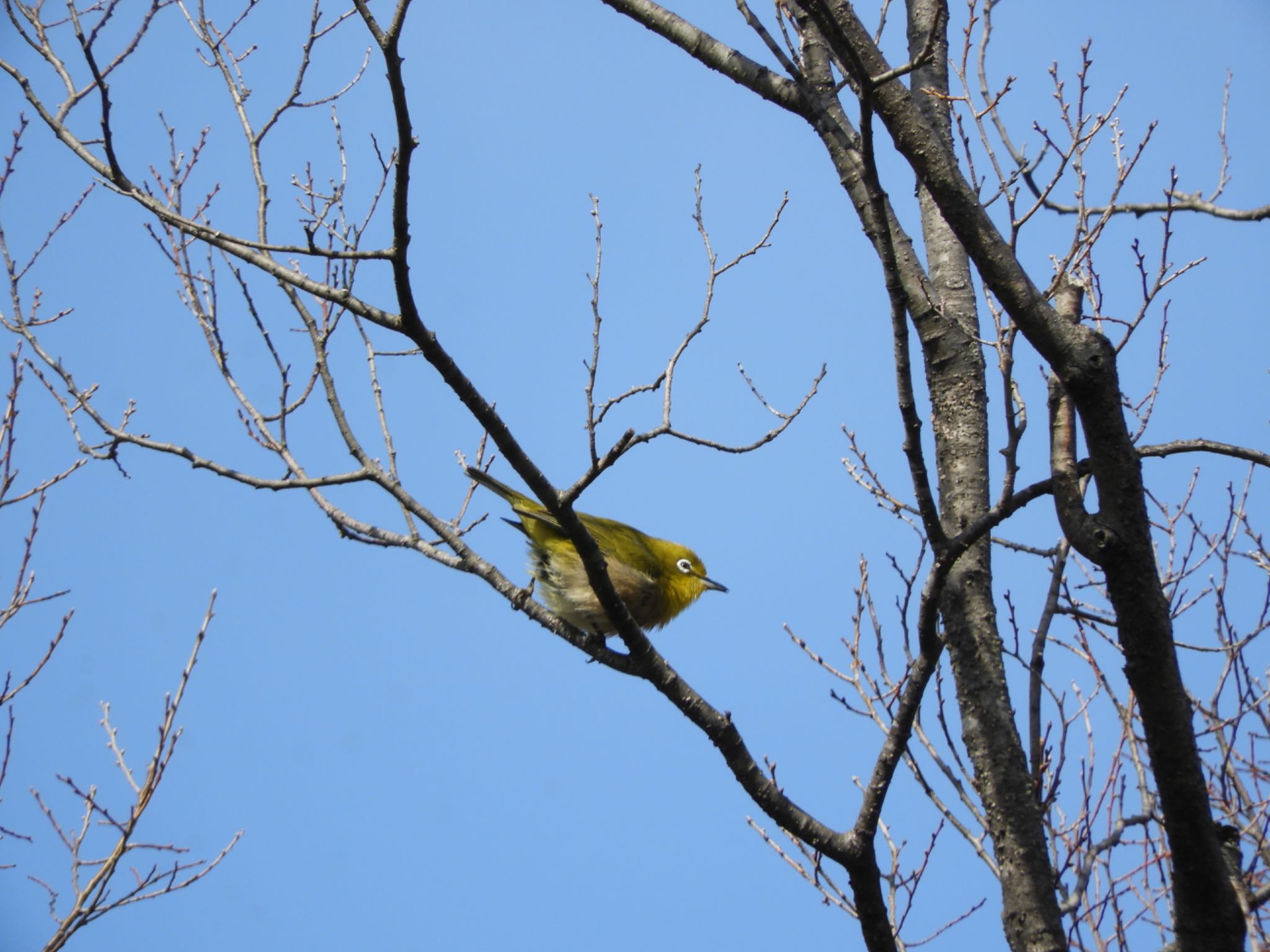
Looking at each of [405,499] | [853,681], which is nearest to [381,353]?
[405,499]

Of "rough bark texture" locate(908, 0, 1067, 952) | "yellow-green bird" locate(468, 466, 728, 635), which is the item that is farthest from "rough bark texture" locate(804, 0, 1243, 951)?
"yellow-green bird" locate(468, 466, 728, 635)

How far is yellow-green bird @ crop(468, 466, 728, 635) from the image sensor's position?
5.83m

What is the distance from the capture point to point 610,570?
22.2 ft

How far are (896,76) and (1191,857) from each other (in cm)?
229

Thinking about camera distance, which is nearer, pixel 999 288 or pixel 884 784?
pixel 999 288

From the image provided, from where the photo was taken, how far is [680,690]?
3.76 metres

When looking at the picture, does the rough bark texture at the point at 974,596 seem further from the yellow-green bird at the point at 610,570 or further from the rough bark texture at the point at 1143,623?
the yellow-green bird at the point at 610,570

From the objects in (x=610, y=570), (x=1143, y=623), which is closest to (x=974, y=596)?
(x=1143, y=623)

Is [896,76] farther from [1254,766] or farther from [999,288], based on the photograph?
[1254,766]

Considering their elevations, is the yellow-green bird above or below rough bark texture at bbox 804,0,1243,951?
above

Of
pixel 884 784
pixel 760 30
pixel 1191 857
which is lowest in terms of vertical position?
pixel 1191 857

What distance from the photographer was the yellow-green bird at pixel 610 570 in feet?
19.1

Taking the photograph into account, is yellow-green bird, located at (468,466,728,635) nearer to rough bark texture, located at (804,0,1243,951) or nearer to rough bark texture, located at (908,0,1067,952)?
rough bark texture, located at (908,0,1067,952)

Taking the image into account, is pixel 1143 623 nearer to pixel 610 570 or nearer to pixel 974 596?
pixel 974 596
